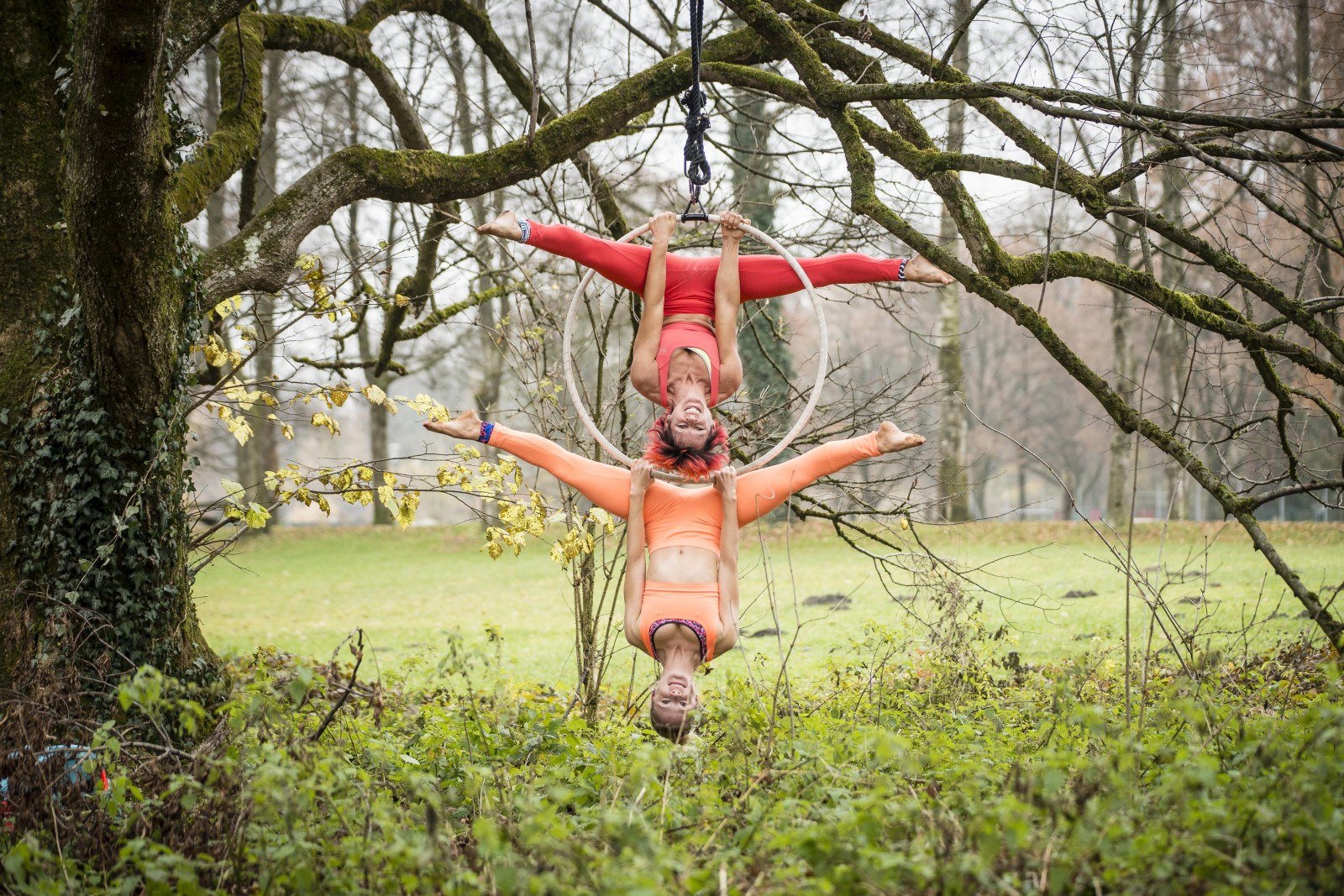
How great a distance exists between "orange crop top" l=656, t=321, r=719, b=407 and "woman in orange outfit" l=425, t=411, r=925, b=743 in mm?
402

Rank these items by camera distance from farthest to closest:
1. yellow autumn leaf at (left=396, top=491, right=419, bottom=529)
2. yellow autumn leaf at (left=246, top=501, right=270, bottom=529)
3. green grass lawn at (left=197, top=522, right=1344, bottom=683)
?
green grass lawn at (left=197, top=522, right=1344, bottom=683)
yellow autumn leaf at (left=396, top=491, right=419, bottom=529)
yellow autumn leaf at (left=246, top=501, right=270, bottom=529)

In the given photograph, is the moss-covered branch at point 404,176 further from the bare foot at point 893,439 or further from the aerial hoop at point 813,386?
the bare foot at point 893,439

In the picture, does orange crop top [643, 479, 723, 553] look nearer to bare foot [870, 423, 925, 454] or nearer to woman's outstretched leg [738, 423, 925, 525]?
woman's outstretched leg [738, 423, 925, 525]

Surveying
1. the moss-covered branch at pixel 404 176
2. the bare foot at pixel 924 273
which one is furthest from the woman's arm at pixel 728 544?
the moss-covered branch at pixel 404 176

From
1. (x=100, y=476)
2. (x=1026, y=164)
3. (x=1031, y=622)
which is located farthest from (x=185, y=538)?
(x=1031, y=622)

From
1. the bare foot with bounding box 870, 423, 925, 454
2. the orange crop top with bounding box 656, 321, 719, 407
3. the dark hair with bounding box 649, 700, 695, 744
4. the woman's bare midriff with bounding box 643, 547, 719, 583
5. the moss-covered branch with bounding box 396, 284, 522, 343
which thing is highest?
the moss-covered branch with bounding box 396, 284, 522, 343

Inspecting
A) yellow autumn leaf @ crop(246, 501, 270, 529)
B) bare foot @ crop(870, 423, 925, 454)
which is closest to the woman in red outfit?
bare foot @ crop(870, 423, 925, 454)

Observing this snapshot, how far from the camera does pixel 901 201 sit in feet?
22.2

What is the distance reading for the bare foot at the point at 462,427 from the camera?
4.27 m

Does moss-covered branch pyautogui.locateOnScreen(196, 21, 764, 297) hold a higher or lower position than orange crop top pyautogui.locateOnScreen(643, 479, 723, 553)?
higher

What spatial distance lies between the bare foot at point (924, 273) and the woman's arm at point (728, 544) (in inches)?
45.9

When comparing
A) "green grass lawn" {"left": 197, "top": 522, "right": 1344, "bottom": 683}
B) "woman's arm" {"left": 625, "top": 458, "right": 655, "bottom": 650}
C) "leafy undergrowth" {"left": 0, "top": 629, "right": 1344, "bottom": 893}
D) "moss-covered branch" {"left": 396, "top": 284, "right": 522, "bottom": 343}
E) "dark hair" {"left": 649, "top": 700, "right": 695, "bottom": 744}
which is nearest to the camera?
"leafy undergrowth" {"left": 0, "top": 629, "right": 1344, "bottom": 893}

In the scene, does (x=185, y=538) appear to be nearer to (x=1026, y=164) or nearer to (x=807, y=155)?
(x=1026, y=164)

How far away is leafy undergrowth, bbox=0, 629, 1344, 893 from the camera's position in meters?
2.63
